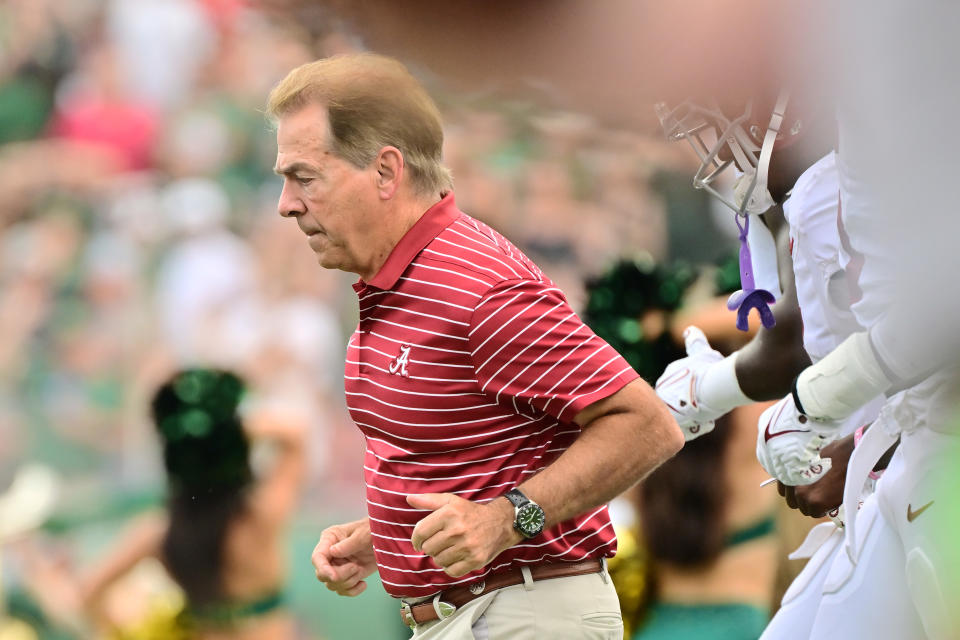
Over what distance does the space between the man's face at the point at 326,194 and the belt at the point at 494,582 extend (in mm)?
454

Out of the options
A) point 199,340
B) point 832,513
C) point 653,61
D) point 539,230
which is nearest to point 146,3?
point 199,340

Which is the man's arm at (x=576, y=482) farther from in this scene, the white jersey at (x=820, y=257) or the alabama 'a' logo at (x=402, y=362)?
the white jersey at (x=820, y=257)

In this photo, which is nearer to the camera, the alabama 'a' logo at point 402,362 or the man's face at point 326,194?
the alabama 'a' logo at point 402,362

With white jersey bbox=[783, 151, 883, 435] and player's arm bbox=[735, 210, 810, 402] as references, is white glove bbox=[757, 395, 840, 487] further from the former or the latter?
player's arm bbox=[735, 210, 810, 402]

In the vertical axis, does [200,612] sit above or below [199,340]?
below

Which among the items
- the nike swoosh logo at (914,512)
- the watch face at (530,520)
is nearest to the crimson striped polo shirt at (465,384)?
the watch face at (530,520)

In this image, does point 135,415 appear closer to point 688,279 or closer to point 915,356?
point 688,279

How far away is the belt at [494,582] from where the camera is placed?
1584 mm

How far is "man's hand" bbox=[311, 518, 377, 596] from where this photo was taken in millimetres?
1803

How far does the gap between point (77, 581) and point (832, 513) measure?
184cm

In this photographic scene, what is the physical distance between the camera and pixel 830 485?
2539 millimetres

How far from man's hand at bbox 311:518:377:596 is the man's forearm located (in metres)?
0.41

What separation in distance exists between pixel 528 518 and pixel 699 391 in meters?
1.50

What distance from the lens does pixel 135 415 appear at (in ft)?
10.4
